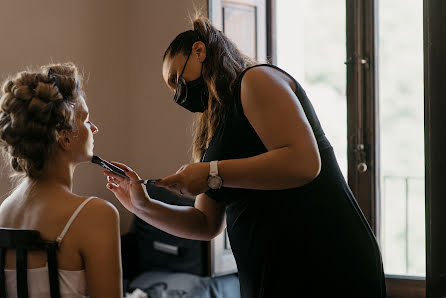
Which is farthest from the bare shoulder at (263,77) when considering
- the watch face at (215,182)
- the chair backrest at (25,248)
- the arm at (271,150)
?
the chair backrest at (25,248)

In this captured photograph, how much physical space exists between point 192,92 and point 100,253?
1.77 ft

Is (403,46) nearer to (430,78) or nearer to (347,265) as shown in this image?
(430,78)

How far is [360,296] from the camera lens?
1397 millimetres

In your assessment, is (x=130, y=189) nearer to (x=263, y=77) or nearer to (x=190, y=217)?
(x=190, y=217)

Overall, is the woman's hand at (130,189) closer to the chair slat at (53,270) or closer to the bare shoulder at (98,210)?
the bare shoulder at (98,210)

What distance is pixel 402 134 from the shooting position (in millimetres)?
3092

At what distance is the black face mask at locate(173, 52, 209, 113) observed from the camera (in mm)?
1619

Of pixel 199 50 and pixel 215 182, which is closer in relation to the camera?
pixel 215 182

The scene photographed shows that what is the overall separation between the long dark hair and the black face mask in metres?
0.05

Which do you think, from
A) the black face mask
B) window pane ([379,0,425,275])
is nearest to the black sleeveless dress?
the black face mask

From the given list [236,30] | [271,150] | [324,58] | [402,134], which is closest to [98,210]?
[271,150]

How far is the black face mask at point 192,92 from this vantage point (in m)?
1.62

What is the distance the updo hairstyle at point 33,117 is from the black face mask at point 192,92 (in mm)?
309

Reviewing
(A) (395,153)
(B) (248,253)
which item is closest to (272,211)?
(B) (248,253)
